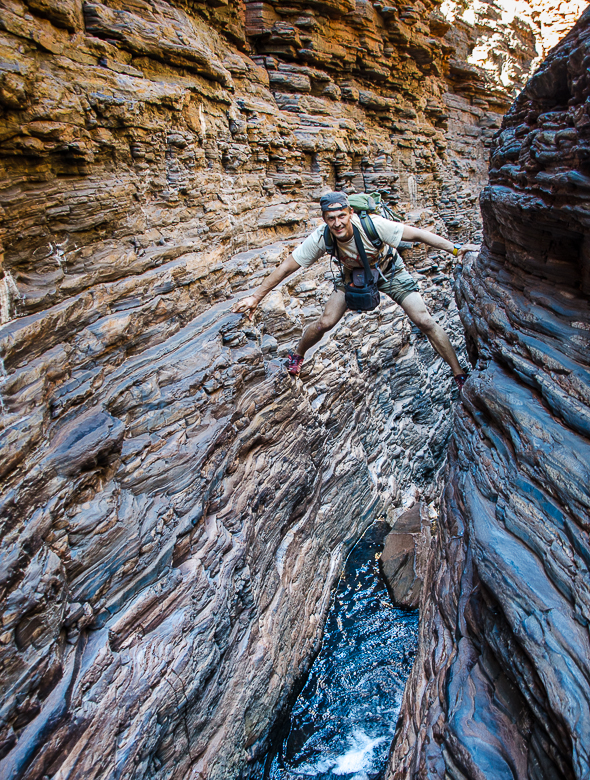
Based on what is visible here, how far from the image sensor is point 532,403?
4652 mm

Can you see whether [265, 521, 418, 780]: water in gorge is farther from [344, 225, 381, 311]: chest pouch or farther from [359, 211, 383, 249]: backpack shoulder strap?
[359, 211, 383, 249]: backpack shoulder strap

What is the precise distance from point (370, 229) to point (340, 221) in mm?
420

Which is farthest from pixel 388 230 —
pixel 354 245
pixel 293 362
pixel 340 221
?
pixel 293 362

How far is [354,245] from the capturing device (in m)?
6.00

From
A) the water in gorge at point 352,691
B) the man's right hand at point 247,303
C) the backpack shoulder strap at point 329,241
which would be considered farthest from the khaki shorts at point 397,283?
the water in gorge at point 352,691

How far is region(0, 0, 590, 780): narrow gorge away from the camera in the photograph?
365 centimetres

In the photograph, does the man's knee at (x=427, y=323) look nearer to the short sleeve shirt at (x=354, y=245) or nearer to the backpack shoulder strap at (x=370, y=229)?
the short sleeve shirt at (x=354, y=245)

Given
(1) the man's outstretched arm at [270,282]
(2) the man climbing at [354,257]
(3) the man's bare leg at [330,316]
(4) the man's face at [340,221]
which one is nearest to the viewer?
(4) the man's face at [340,221]

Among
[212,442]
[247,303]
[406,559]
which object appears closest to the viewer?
[212,442]

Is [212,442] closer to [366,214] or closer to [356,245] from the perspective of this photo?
[356,245]

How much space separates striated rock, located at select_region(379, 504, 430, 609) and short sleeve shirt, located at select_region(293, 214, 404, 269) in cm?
546

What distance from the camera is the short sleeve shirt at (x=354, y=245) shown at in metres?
5.79

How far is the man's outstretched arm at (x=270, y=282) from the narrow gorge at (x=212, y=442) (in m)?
0.51

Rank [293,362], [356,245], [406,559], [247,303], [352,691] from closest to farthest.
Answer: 1. [356,245]
2. [247,303]
3. [352,691]
4. [293,362]
5. [406,559]
